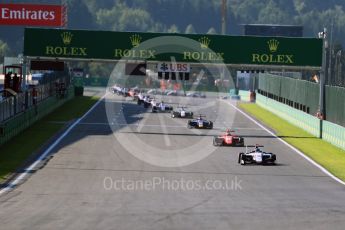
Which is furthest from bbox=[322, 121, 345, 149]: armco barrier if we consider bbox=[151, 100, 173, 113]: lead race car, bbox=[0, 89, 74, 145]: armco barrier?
bbox=[151, 100, 173, 113]: lead race car

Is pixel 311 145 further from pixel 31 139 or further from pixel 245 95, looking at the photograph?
pixel 245 95

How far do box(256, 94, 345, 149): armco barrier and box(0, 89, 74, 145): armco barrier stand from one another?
1768 centimetres

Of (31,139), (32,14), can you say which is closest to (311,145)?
(31,139)

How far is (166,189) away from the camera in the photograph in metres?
28.0

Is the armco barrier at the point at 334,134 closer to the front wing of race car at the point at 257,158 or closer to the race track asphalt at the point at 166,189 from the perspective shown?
the race track asphalt at the point at 166,189

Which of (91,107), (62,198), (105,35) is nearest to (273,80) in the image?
(91,107)

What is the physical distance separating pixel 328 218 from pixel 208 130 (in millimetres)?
33138

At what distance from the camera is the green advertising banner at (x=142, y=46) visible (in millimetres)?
52781

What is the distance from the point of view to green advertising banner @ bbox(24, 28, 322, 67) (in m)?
52.8

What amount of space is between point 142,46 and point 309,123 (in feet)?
41.0

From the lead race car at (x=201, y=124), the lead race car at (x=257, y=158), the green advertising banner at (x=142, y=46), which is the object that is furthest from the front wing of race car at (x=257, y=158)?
the lead race car at (x=201, y=124)

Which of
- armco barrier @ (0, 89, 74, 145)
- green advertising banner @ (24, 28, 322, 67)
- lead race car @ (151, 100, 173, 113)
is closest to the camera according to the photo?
armco barrier @ (0, 89, 74, 145)

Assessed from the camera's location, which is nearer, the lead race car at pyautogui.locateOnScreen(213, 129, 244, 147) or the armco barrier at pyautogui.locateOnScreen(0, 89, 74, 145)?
the armco barrier at pyautogui.locateOnScreen(0, 89, 74, 145)

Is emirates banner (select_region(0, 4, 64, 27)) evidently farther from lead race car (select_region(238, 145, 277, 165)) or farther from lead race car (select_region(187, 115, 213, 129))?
lead race car (select_region(238, 145, 277, 165))
